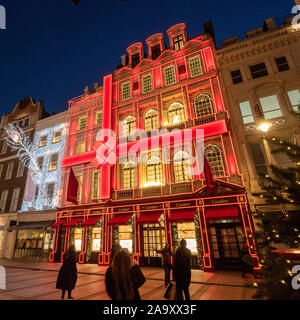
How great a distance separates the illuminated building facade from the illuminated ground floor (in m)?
0.06

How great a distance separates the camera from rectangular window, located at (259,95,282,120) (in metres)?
13.1

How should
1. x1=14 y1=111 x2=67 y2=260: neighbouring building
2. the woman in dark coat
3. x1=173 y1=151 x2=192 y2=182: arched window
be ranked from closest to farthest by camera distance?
1. the woman in dark coat
2. x1=173 y1=151 x2=192 y2=182: arched window
3. x1=14 y1=111 x2=67 y2=260: neighbouring building

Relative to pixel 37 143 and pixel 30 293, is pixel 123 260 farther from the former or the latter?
pixel 37 143

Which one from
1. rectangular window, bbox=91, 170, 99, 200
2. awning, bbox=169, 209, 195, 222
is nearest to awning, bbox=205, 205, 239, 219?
awning, bbox=169, 209, 195, 222

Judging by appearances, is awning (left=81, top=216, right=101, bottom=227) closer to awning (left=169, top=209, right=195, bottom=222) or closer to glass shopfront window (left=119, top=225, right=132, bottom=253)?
glass shopfront window (left=119, top=225, right=132, bottom=253)

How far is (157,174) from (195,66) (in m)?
9.94

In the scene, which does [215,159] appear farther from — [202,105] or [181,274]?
[181,274]

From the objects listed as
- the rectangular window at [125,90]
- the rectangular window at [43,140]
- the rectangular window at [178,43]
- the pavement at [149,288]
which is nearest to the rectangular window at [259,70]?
the rectangular window at [178,43]

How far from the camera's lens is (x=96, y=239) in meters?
15.8

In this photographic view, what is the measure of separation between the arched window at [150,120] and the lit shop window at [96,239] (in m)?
9.83

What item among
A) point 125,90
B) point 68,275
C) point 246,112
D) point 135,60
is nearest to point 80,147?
point 125,90

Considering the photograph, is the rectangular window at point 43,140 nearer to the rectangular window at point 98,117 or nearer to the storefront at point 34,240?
the rectangular window at point 98,117

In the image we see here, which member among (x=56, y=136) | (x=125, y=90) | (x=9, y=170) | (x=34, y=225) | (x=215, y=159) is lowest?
(x=34, y=225)
